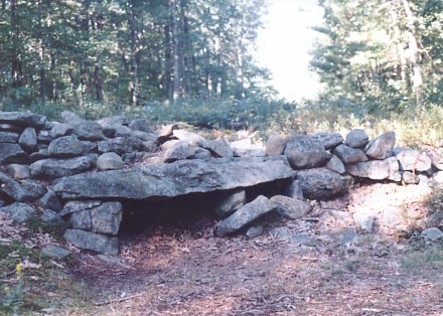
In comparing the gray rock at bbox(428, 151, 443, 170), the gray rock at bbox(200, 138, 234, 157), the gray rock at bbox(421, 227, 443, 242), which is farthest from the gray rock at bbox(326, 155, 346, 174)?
the gray rock at bbox(421, 227, 443, 242)

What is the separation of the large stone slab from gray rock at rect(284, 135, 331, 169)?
0.21 metres

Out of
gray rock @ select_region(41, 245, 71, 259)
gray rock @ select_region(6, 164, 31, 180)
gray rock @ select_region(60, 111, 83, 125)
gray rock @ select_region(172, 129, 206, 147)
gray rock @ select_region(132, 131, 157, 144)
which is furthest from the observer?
gray rock @ select_region(132, 131, 157, 144)

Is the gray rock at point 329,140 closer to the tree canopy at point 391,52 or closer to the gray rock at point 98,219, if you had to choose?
the gray rock at point 98,219

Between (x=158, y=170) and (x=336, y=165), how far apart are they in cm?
318

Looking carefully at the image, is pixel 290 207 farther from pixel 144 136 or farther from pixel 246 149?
pixel 144 136

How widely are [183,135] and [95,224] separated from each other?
2662 mm

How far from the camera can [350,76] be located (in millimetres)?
20891

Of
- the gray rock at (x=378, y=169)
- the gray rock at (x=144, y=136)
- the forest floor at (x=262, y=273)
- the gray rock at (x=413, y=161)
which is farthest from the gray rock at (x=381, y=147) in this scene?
the gray rock at (x=144, y=136)

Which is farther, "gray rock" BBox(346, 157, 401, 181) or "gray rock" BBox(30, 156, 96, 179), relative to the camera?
"gray rock" BBox(346, 157, 401, 181)

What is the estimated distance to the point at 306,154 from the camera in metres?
7.98

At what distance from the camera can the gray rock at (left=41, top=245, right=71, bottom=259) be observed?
5.68 m

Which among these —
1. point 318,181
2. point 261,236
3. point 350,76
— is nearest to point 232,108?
point 318,181

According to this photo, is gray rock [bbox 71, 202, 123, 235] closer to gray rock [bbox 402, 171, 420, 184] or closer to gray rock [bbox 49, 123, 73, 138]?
gray rock [bbox 49, 123, 73, 138]

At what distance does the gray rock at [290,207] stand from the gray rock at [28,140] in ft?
13.5
